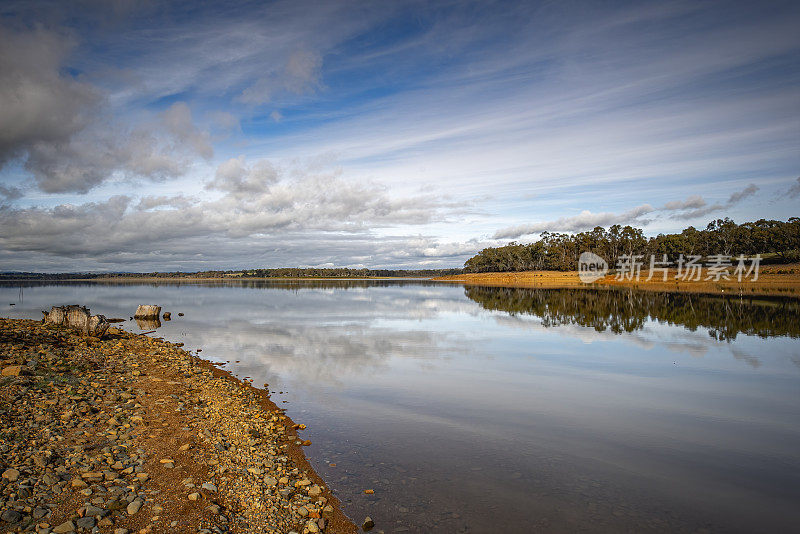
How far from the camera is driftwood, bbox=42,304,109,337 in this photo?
76.0 feet

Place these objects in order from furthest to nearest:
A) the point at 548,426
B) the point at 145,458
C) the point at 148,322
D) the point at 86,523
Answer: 1. the point at 148,322
2. the point at 548,426
3. the point at 145,458
4. the point at 86,523

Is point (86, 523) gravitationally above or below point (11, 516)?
below

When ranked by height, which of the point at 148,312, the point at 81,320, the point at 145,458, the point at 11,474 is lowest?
the point at 148,312

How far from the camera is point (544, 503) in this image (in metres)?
7.88

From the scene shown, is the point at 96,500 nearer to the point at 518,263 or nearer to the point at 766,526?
the point at 766,526

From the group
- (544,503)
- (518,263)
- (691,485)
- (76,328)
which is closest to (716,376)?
(691,485)

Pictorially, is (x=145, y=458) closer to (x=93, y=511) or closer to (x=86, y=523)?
(x=93, y=511)

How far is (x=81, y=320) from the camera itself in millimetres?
23594

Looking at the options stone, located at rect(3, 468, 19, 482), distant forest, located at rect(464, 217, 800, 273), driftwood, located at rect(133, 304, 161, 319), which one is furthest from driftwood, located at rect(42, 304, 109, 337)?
distant forest, located at rect(464, 217, 800, 273)

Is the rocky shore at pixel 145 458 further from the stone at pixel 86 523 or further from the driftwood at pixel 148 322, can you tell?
the driftwood at pixel 148 322

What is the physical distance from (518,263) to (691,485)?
7415 inches

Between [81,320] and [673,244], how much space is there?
576 ft

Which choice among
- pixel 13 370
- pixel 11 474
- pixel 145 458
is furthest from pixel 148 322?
pixel 11 474

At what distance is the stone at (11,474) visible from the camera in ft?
22.9
